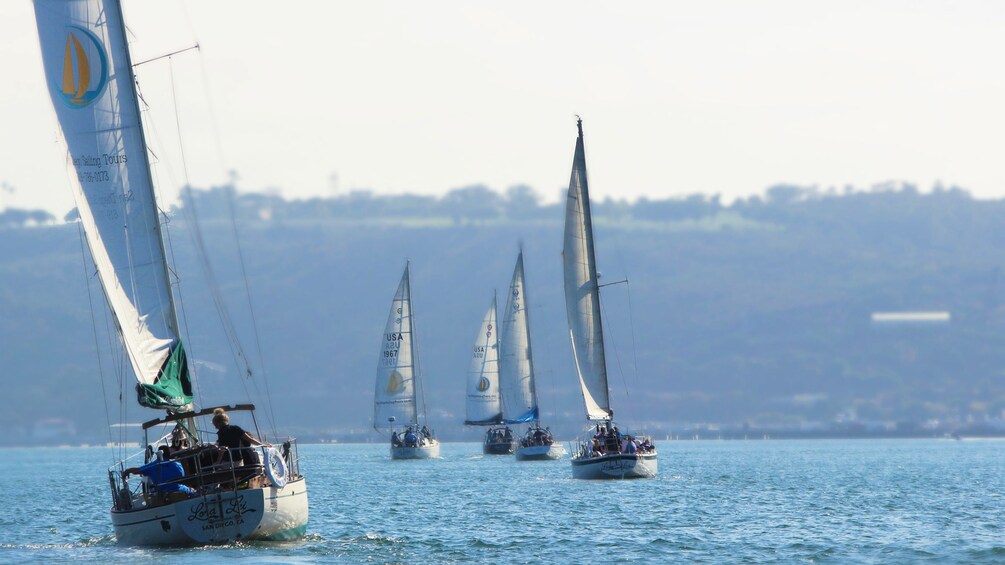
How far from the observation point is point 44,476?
101m

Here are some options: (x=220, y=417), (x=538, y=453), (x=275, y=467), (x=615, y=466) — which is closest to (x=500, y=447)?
(x=538, y=453)

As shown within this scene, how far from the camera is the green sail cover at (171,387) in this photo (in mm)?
35375

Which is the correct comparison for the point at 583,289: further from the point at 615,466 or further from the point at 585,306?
the point at 615,466

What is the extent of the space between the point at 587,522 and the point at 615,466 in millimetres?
18698

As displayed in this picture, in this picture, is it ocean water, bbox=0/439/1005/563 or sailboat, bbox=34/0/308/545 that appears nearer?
sailboat, bbox=34/0/308/545

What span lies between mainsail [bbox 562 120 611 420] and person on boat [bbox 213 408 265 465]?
34.4 m

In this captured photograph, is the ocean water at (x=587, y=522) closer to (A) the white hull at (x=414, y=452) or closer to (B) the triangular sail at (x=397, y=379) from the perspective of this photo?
(A) the white hull at (x=414, y=452)

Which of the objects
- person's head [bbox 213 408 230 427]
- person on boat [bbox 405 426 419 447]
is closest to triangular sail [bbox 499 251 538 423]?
person on boat [bbox 405 426 419 447]

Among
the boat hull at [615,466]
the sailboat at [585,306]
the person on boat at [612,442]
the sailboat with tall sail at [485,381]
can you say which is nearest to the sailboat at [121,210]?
the boat hull at [615,466]

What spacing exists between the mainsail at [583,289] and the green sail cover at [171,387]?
109 feet

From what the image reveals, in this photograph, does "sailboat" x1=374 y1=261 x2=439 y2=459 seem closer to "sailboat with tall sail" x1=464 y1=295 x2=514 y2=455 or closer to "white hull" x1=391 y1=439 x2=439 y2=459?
"white hull" x1=391 y1=439 x2=439 y2=459

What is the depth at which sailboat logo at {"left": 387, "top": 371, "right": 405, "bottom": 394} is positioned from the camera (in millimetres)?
112312

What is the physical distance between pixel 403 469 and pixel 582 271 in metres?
27.4

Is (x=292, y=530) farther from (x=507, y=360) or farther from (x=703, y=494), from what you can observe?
(x=507, y=360)
